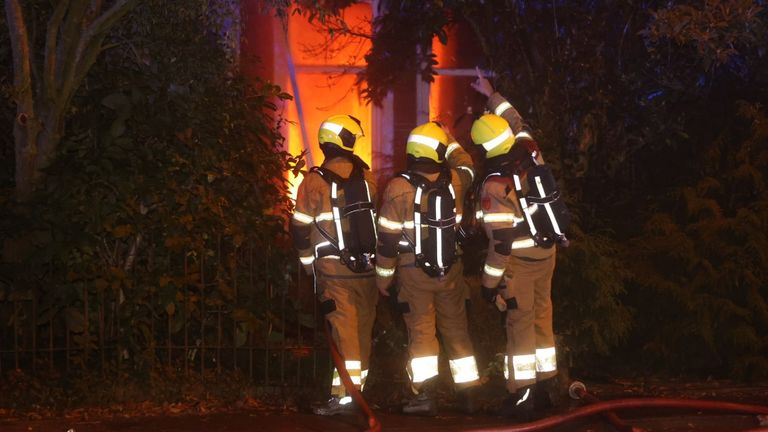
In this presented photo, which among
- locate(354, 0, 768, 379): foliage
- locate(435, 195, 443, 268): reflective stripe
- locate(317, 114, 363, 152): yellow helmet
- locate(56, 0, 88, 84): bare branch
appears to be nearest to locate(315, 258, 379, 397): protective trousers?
locate(435, 195, 443, 268): reflective stripe

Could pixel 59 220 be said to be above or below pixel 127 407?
above

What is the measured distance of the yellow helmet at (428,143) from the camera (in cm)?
736

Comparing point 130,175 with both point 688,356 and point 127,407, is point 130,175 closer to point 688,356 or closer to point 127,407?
point 127,407

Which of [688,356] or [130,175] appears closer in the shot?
[130,175]

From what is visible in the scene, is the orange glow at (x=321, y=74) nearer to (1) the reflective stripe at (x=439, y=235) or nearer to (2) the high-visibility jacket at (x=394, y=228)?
(2) the high-visibility jacket at (x=394, y=228)

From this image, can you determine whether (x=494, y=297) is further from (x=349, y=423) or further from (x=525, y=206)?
(x=349, y=423)

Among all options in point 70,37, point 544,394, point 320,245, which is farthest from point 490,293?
point 70,37

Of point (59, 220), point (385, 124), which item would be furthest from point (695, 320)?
point (59, 220)

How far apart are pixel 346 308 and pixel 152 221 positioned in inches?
66.4

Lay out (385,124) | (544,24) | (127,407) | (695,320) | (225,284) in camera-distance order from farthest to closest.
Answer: (385,124)
(544,24)
(695,320)
(225,284)
(127,407)

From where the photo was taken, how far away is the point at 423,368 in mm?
7520

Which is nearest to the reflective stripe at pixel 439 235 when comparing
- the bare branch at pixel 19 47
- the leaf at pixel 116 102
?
the leaf at pixel 116 102

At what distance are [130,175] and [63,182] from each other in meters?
0.52

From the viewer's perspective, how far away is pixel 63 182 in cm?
801
